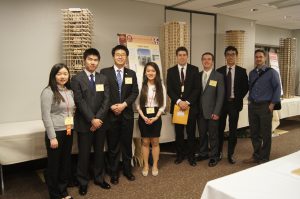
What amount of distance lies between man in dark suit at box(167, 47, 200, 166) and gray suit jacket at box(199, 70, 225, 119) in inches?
4.5

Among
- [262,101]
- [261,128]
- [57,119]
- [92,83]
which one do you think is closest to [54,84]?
[57,119]

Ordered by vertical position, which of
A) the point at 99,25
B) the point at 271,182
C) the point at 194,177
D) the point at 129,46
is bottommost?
the point at 194,177

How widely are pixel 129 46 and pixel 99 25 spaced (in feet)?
1.92

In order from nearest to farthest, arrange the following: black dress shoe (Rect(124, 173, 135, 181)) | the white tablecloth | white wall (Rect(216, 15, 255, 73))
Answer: the white tablecloth, black dress shoe (Rect(124, 173, 135, 181)), white wall (Rect(216, 15, 255, 73))

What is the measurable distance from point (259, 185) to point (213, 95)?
2361mm

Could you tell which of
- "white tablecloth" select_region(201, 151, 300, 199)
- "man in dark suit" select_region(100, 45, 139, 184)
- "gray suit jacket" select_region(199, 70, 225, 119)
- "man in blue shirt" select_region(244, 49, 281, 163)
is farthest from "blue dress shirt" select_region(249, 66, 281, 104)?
"white tablecloth" select_region(201, 151, 300, 199)

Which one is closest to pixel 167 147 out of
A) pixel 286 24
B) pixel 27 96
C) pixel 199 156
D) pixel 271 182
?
pixel 199 156

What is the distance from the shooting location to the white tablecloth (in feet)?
3.86

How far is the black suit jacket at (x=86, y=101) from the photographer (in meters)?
2.65

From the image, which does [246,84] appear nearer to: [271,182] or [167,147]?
[167,147]

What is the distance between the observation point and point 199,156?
3.85 metres

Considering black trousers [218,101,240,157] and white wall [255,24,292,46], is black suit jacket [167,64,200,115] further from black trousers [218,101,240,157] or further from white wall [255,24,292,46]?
white wall [255,24,292,46]

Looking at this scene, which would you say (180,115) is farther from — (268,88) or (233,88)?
(268,88)

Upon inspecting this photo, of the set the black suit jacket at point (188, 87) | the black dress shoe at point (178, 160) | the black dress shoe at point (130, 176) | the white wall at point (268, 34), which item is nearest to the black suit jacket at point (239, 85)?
the black suit jacket at point (188, 87)
